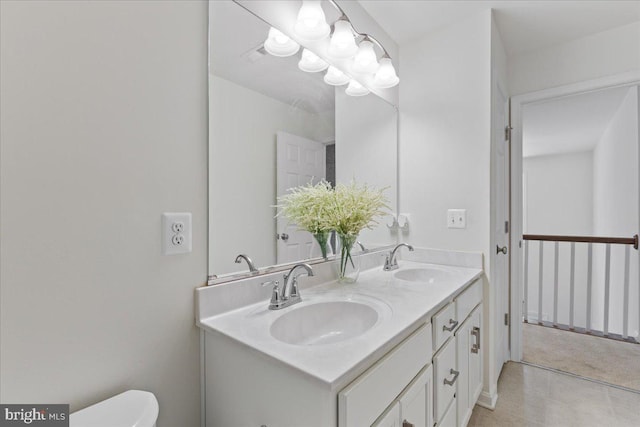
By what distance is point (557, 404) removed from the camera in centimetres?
182

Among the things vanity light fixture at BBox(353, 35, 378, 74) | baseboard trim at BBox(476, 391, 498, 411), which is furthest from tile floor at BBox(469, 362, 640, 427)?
vanity light fixture at BBox(353, 35, 378, 74)

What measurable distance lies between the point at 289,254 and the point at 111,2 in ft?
3.29

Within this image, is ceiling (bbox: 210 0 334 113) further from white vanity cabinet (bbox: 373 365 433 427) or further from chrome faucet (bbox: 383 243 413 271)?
white vanity cabinet (bbox: 373 365 433 427)

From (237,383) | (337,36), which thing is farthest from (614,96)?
(237,383)

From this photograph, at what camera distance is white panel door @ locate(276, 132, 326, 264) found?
132cm

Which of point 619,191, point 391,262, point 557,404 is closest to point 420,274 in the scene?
point 391,262

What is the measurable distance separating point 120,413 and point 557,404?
226cm

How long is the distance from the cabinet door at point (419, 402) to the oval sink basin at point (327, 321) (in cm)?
23

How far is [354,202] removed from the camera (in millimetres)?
1416

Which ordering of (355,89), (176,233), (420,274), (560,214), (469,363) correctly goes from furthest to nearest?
1. (560,214)
2. (420,274)
3. (355,89)
4. (469,363)
5. (176,233)

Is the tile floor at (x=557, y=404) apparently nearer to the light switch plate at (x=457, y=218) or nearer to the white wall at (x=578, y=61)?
the light switch plate at (x=457, y=218)

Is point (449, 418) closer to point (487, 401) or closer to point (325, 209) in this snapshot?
point (487, 401)

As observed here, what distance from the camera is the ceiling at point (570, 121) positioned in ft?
9.97

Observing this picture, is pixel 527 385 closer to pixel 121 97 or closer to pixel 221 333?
pixel 221 333
